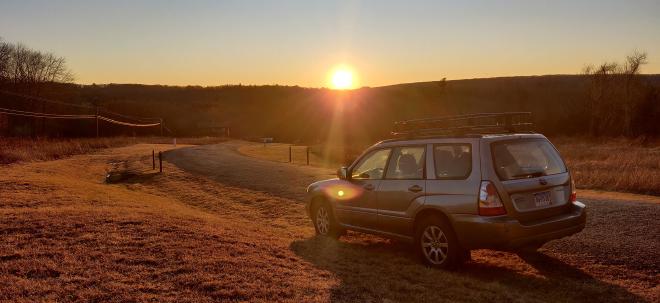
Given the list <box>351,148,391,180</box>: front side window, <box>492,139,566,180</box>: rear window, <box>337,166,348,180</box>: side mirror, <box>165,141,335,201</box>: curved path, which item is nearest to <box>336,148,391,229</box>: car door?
<box>351,148,391,180</box>: front side window

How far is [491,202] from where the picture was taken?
6.52 meters

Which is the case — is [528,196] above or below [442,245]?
above

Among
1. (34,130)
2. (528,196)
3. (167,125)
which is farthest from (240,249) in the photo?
(167,125)

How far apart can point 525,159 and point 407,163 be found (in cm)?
163

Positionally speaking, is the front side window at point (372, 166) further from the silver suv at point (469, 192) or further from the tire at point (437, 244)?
the tire at point (437, 244)

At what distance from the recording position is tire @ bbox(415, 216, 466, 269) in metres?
6.90

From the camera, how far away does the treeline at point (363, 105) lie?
72688 mm

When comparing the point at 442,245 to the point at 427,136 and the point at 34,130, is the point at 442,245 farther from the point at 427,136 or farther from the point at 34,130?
the point at 34,130

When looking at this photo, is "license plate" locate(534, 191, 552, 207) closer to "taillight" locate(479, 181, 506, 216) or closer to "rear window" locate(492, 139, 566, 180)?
"rear window" locate(492, 139, 566, 180)

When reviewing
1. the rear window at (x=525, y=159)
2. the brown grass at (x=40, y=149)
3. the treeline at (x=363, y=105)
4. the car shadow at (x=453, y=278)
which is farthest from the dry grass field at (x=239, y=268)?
the treeline at (x=363, y=105)

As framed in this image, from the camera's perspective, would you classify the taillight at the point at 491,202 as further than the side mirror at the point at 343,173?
No

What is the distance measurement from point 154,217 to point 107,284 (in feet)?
15.0

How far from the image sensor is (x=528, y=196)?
6711 mm

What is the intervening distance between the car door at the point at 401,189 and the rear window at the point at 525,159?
107 cm
